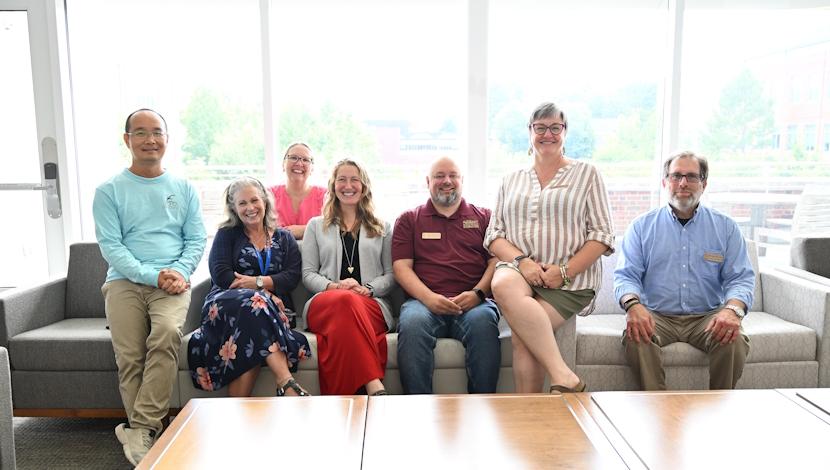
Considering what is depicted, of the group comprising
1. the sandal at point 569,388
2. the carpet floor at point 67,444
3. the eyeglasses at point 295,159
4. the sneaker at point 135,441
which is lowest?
the carpet floor at point 67,444

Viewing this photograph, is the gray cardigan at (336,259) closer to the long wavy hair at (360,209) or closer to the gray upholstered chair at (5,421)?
the long wavy hair at (360,209)

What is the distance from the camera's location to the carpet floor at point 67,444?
276cm

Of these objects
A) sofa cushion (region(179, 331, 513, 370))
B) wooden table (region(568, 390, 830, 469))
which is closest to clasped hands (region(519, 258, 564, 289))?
sofa cushion (region(179, 331, 513, 370))

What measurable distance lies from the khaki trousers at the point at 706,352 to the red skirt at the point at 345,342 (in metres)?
1.13

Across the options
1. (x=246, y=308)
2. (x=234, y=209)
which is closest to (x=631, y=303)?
(x=246, y=308)

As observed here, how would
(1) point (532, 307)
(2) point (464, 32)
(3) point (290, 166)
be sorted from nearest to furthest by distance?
(1) point (532, 307), (3) point (290, 166), (2) point (464, 32)

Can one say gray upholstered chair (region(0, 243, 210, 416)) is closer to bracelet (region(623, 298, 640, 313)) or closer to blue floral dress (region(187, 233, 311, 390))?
blue floral dress (region(187, 233, 311, 390))

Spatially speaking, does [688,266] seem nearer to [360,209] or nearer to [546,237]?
[546,237]

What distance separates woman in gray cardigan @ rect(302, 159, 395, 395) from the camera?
2.89m

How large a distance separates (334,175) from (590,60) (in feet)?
6.97

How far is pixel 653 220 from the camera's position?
10.4 ft

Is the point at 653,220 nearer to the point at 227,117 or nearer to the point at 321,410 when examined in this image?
the point at 321,410

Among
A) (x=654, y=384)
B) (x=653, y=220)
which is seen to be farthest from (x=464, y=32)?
(x=654, y=384)

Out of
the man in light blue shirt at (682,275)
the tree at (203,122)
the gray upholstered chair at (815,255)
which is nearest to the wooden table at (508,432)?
the man in light blue shirt at (682,275)
